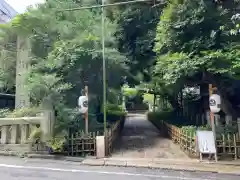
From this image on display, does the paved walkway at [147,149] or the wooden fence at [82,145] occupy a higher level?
the wooden fence at [82,145]

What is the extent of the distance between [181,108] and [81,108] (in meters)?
11.5

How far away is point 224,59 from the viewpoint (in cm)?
808

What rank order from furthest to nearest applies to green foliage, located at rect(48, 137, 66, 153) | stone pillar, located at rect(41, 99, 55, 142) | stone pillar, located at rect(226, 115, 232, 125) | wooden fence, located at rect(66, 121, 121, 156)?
1. stone pillar, located at rect(226, 115, 232, 125)
2. wooden fence, located at rect(66, 121, 121, 156)
3. stone pillar, located at rect(41, 99, 55, 142)
4. green foliage, located at rect(48, 137, 66, 153)

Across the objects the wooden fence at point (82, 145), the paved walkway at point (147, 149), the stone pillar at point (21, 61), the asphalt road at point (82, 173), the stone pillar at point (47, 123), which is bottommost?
the asphalt road at point (82, 173)

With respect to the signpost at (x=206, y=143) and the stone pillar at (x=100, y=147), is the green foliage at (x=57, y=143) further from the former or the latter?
the signpost at (x=206, y=143)

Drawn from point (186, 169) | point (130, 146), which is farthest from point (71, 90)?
point (186, 169)

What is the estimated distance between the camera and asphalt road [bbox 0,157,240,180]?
6195 millimetres

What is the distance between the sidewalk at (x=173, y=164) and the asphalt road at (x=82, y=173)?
0.90 ft

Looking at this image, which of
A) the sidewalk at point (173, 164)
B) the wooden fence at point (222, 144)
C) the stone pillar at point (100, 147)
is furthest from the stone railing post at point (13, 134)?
the wooden fence at point (222, 144)

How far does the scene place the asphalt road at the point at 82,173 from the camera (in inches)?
244

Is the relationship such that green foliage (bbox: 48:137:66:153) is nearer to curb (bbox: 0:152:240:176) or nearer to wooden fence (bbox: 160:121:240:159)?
curb (bbox: 0:152:240:176)

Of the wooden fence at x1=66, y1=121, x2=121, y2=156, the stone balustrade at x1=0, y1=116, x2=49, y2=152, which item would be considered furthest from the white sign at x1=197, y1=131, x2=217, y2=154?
the stone balustrade at x1=0, y1=116, x2=49, y2=152

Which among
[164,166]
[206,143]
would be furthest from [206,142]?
[164,166]

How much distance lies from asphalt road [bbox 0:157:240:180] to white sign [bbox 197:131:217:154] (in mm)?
1146
